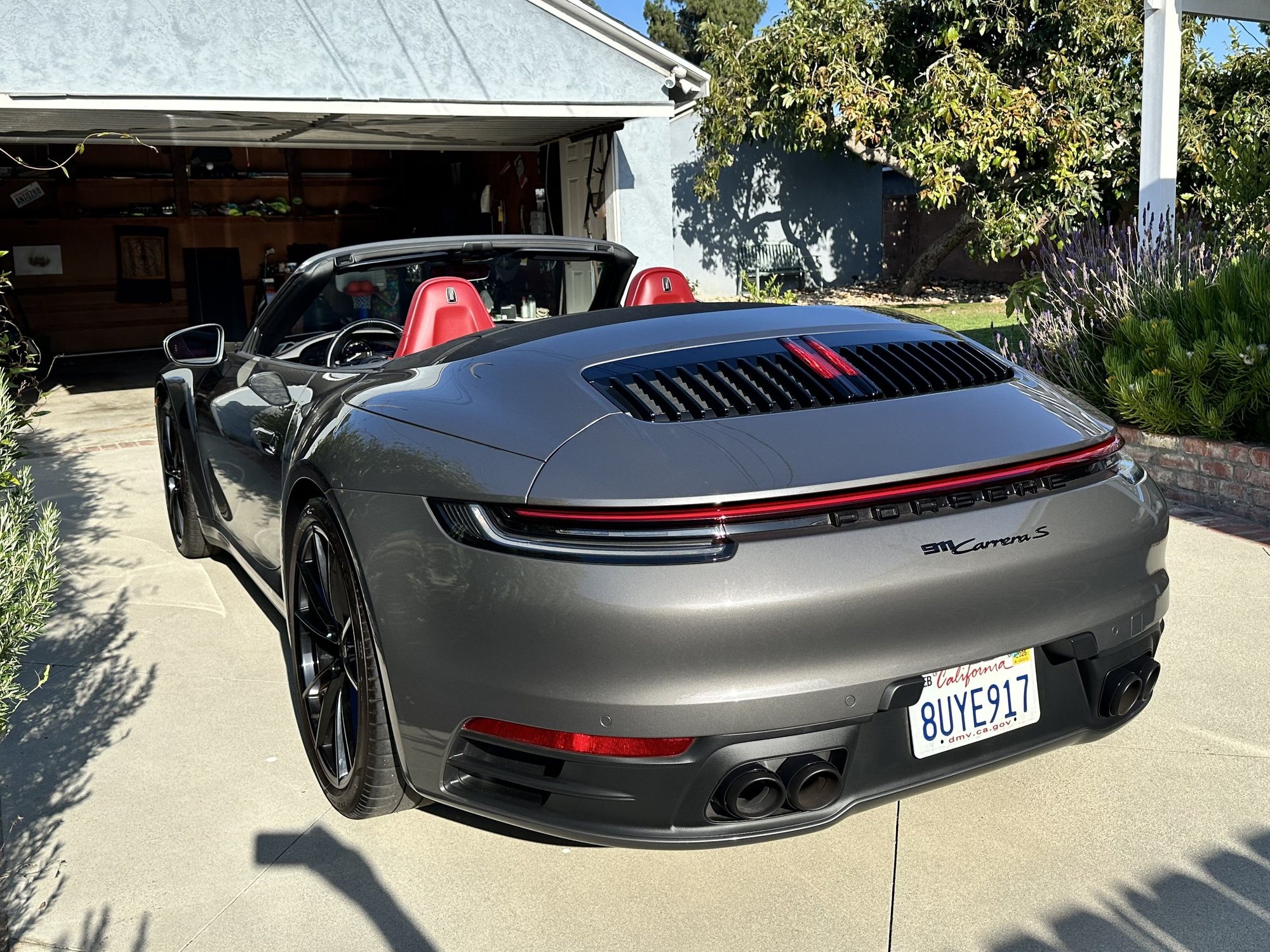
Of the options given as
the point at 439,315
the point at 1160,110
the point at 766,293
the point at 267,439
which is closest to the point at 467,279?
the point at 439,315

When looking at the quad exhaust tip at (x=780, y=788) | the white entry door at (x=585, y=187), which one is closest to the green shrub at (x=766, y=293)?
the white entry door at (x=585, y=187)

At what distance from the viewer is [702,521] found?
2170 mm

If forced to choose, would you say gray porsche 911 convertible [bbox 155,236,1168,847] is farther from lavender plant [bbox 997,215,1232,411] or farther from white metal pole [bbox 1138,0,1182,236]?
white metal pole [bbox 1138,0,1182,236]

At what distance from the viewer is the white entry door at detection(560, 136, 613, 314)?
12.3 meters

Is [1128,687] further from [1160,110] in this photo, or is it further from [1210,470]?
[1160,110]

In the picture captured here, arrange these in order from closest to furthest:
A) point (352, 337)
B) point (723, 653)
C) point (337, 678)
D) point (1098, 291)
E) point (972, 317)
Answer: point (723, 653), point (337, 678), point (352, 337), point (1098, 291), point (972, 317)

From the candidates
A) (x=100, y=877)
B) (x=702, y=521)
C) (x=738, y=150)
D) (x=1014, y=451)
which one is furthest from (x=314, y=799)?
(x=738, y=150)

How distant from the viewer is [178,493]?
547 centimetres

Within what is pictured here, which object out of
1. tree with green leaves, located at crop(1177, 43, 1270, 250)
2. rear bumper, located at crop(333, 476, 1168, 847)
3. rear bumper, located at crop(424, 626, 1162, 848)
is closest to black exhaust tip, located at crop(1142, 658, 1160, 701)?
rear bumper, located at crop(333, 476, 1168, 847)

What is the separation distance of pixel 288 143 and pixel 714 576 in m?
12.6

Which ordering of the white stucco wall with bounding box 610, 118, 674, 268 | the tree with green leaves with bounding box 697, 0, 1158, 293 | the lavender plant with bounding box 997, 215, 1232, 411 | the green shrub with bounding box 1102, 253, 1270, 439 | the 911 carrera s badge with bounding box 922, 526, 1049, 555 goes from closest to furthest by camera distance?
the 911 carrera s badge with bounding box 922, 526, 1049, 555
the green shrub with bounding box 1102, 253, 1270, 439
the lavender plant with bounding box 997, 215, 1232, 411
the white stucco wall with bounding box 610, 118, 674, 268
the tree with green leaves with bounding box 697, 0, 1158, 293

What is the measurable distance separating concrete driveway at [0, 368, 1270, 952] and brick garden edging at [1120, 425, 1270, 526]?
193 centimetres

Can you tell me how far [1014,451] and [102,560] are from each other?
4.64 metres

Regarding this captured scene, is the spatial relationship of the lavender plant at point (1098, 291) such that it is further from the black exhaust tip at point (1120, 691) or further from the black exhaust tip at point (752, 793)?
the black exhaust tip at point (752, 793)
